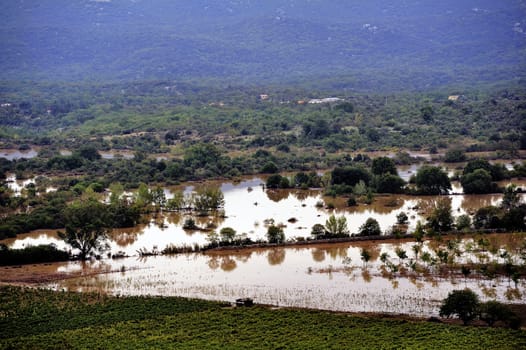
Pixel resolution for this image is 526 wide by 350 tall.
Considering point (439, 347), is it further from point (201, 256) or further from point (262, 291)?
point (201, 256)

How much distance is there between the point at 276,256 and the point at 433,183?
54.8 feet

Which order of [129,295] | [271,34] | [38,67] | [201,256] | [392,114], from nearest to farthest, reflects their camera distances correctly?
[129,295] → [201,256] → [392,114] → [38,67] → [271,34]

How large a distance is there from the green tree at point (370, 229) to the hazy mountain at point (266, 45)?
10228 centimetres

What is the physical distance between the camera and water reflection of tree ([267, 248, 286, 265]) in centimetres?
3916

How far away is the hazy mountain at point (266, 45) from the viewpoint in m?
159

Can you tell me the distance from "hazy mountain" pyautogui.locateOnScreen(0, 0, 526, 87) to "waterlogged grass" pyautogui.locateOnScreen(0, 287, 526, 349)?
4520 inches

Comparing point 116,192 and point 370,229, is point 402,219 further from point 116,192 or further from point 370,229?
point 116,192

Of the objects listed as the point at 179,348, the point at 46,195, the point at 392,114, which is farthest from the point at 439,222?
the point at 392,114

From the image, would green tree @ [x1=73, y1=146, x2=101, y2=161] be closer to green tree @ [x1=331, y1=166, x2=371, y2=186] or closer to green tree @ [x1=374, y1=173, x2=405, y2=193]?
green tree @ [x1=331, y1=166, x2=371, y2=186]

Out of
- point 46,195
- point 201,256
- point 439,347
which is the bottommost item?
point 439,347

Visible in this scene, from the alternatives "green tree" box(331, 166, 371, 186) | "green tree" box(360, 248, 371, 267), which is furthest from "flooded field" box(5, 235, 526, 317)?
"green tree" box(331, 166, 371, 186)

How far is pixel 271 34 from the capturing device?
180 meters

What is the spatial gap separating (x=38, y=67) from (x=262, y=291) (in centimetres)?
14227

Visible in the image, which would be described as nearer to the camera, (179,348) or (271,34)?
(179,348)
